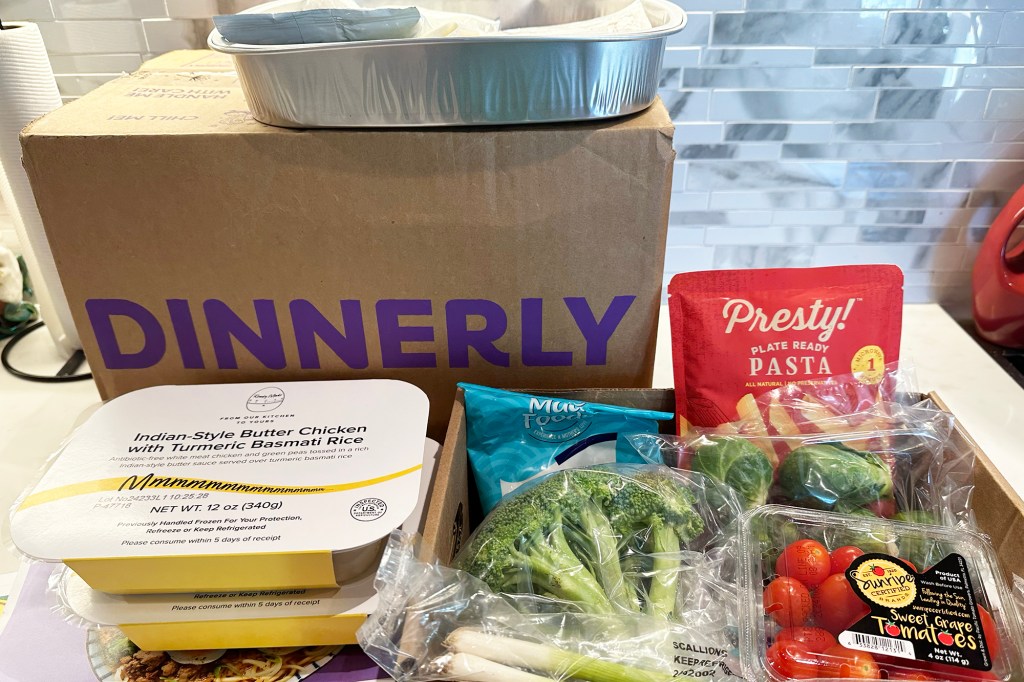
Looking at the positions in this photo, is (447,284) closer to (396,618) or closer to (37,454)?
(396,618)

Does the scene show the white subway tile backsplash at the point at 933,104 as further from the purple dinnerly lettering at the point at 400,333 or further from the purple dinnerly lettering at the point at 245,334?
the purple dinnerly lettering at the point at 245,334

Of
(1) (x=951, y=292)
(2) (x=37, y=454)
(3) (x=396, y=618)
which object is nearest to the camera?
(3) (x=396, y=618)

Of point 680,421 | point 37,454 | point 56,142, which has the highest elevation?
point 56,142

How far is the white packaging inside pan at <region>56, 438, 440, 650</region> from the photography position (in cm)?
57

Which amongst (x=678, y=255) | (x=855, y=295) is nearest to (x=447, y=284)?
(x=855, y=295)

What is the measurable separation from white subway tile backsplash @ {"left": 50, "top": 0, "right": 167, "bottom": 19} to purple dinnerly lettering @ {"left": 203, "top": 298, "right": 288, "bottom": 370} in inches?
19.5

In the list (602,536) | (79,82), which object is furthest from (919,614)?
(79,82)

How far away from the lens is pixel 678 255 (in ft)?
3.77

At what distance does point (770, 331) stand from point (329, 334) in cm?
Answer: 47

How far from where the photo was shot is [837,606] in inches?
22.2

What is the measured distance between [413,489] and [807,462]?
367mm

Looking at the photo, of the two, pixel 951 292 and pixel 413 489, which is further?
pixel 951 292

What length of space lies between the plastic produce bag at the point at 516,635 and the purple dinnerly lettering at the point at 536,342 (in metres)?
0.26

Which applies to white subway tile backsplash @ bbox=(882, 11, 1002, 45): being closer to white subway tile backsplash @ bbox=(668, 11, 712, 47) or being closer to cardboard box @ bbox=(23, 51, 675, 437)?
white subway tile backsplash @ bbox=(668, 11, 712, 47)
